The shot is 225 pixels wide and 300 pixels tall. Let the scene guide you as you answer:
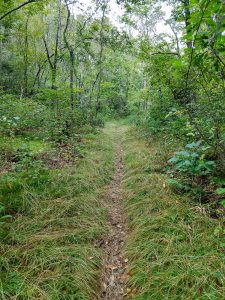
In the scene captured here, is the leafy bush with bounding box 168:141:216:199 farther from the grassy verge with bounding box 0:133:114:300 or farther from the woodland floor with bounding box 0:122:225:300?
the grassy verge with bounding box 0:133:114:300

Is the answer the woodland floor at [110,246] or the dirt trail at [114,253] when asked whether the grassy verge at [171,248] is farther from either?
the dirt trail at [114,253]

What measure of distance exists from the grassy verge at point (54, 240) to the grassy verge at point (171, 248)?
613mm

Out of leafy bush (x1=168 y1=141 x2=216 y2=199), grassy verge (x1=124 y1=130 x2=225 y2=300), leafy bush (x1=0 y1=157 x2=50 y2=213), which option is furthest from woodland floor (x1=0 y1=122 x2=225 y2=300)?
leafy bush (x1=168 y1=141 x2=216 y2=199)

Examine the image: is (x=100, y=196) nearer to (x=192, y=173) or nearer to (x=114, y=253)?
(x=114, y=253)

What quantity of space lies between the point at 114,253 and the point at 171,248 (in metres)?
0.93

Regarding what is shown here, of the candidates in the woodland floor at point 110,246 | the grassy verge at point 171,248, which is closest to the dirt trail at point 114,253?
A: the woodland floor at point 110,246

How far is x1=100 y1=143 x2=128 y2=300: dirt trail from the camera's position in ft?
9.27

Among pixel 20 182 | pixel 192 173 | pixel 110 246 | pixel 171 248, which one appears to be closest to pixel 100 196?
pixel 110 246

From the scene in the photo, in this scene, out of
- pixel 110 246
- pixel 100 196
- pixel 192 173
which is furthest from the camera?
pixel 100 196

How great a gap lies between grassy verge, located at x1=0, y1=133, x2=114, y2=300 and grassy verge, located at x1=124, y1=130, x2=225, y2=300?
24.1 inches

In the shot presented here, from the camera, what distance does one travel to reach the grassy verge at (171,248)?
8.03 ft

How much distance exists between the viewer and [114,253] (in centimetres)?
346

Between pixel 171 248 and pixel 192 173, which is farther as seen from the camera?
pixel 192 173

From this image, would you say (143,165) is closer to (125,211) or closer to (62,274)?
(125,211)
